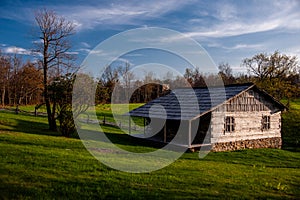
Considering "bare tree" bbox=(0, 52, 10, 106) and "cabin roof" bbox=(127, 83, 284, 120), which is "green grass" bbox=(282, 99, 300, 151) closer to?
"cabin roof" bbox=(127, 83, 284, 120)

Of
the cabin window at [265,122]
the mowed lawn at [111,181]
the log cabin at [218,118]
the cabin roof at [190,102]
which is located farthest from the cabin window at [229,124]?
the mowed lawn at [111,181]

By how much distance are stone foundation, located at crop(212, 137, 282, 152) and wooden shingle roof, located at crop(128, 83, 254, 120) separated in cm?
333

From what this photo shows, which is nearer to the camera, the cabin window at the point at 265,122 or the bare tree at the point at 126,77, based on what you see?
the cabin window at the point at 265,122

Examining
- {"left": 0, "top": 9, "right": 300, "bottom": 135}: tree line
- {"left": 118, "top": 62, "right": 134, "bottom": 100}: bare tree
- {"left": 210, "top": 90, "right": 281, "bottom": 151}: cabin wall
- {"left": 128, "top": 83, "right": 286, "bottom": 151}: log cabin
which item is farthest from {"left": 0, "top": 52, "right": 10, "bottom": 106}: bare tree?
{"left": 210, "top": 90, "right": 281, "bottom": 151}: cabin wall

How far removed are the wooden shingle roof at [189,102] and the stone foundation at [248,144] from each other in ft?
10.9

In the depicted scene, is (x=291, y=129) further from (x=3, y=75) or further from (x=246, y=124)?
(x=3, y=75)

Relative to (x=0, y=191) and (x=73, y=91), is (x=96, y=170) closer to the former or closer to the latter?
(x=0, y=191)

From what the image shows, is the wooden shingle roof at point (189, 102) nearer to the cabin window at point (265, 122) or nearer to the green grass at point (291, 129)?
the cabin window at point (265, 122)

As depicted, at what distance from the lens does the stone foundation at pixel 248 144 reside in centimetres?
2217

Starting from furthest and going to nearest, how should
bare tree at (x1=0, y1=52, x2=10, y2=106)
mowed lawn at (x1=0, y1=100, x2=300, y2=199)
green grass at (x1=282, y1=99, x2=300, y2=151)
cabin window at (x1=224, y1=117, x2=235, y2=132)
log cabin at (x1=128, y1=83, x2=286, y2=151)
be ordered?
bare tree at (x1=0, y1=52, x2=10, y2=106), green grass at (x1=282, y1=99, x2=300, y2=151), cabin window at (x1=224, y1=117, x2=235, y2=132), log cabin at (x1=128, y1=83, x2=286, y2=151), mowed lawn at (x1=0, y1=100, x2=300, y2=199)

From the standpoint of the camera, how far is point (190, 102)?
23234mm

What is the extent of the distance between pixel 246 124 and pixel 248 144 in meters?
1.82

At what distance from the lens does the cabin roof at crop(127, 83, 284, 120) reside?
21.1 m

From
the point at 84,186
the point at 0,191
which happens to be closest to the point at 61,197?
the point at 84,186
